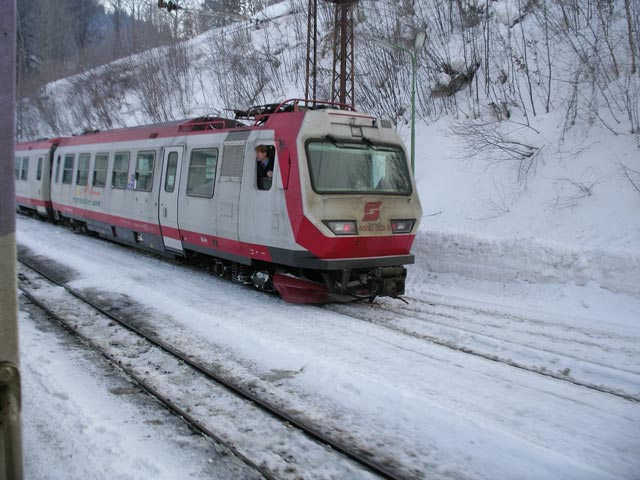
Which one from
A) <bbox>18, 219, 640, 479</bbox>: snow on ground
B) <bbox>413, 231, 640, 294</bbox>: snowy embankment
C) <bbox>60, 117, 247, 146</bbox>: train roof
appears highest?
<bbox>60, 117, 247, 146</bbox>: train roof

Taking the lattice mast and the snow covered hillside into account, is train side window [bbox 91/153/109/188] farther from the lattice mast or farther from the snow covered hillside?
the lattice mast

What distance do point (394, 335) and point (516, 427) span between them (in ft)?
8.07

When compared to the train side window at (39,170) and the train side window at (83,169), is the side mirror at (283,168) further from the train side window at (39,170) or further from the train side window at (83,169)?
the train side window at (39,170)

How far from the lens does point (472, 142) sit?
1452 centimetres

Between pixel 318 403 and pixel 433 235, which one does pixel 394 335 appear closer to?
pixel 318 403

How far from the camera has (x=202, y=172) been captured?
922 cm

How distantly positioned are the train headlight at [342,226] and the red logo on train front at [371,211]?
0.23m

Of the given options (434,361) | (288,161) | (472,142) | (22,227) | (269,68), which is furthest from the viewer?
(269,68)

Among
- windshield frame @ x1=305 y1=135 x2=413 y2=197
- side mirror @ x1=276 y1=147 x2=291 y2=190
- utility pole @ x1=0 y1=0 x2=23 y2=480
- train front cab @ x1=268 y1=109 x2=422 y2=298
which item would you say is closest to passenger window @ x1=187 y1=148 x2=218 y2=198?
side mirror @ x1=276 y1=147 x2=291 y2=190

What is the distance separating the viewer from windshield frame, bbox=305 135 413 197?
7.31 meters

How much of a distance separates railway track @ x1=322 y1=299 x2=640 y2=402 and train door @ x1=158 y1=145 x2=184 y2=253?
3.84 m

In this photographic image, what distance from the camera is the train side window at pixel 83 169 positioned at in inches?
549

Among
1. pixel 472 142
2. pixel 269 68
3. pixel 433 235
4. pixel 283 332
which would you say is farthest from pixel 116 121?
pixel 283 332

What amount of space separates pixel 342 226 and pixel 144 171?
18.6ft
